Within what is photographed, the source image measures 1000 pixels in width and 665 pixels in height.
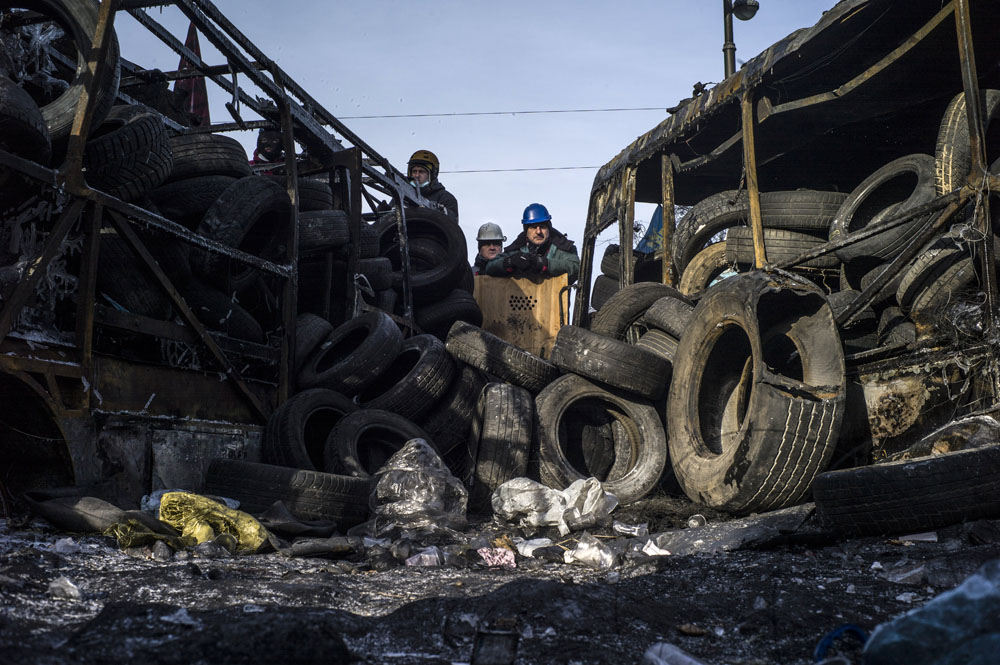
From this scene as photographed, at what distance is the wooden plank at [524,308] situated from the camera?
877 cm

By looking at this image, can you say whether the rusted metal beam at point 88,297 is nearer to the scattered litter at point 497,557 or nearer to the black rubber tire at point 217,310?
the black rubber tire at point 217,310

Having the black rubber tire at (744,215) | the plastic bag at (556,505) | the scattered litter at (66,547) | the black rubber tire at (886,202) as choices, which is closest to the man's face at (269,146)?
the black rubber tire at (744,215)

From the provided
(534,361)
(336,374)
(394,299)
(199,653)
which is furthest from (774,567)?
(394,299)

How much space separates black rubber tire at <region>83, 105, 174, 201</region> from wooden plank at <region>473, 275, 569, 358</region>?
4.67m

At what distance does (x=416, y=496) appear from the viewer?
4.30 metres

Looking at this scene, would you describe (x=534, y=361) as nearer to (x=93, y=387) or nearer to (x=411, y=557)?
(x=411, y=557)

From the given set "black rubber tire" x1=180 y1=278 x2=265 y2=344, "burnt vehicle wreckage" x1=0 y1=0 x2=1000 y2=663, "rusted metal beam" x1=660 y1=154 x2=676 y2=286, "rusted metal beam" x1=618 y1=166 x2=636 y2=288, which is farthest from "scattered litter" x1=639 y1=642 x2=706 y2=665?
"rusted metal beam" x1=618 y1=166 x2=636 y2=288

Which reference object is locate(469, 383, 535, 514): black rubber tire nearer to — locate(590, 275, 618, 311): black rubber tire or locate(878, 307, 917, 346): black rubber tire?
locate(878, 307, 917, 346): black rubber tire

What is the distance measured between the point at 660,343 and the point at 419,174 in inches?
258

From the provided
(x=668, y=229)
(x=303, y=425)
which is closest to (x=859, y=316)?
(x=668, y=229)

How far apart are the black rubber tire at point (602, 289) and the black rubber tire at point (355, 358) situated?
260cm

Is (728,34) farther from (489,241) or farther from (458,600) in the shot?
(458,600)

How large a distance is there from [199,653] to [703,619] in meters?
1.40

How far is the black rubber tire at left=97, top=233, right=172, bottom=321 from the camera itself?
449 centimetres
